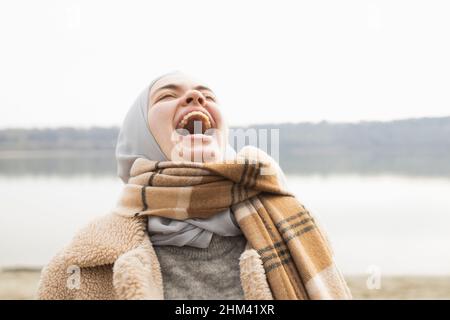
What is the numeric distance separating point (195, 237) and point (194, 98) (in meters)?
0.43

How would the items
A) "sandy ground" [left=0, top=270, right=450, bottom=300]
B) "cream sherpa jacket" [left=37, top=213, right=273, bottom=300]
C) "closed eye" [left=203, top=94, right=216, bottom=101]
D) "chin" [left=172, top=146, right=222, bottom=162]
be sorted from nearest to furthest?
"cream sherpa jacket" [left=37, top=213, right=273, bottom=300]
"chin" [left=172, top=146, right=222, bottom=162]
"closed eye" [left=203, top=94, right=216, bottom=101]
"sandy ground" [left=0, top=270, right=450, bottom=300]

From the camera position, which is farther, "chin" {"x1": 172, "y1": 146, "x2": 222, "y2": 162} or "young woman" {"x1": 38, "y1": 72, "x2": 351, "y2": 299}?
"chin" {"x1": 172, "y1": 146, "x2": 222, "y2": 162}

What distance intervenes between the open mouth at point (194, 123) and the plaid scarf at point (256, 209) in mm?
130

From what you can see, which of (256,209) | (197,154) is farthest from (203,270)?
(197,154)

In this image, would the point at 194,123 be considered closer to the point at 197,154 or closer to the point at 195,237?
the point at 197,154

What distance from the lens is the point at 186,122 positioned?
153cm

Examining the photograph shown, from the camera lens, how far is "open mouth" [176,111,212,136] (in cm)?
153

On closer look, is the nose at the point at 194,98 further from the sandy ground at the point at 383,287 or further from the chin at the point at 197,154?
the sandy ground at the point at 383,287

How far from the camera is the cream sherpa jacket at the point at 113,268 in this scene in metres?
1.29

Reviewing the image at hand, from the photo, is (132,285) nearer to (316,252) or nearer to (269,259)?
(269,259)

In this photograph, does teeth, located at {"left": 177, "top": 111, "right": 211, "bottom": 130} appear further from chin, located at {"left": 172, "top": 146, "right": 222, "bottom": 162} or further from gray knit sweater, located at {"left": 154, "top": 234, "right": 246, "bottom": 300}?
gray knit sweater, located at {"left": 154, "top": 234, "right": 246, "bottom": 300}

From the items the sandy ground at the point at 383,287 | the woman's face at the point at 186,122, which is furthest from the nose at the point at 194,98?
the sandy ground at the point at 383,287

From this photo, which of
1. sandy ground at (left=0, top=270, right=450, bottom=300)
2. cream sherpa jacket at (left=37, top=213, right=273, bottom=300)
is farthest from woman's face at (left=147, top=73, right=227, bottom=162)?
sandy ground at (left=0, top=270, right=450, bottom=300)

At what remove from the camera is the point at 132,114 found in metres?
1.63
